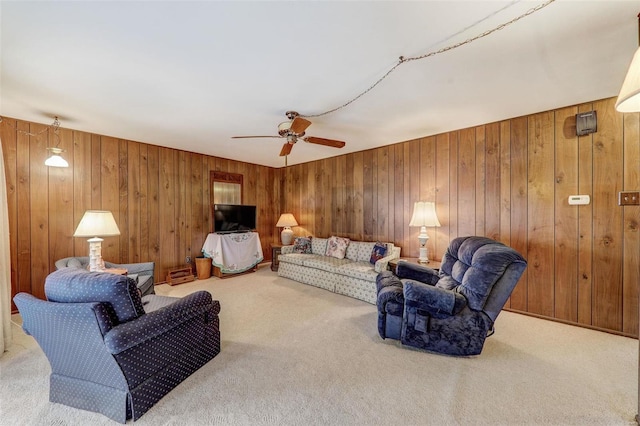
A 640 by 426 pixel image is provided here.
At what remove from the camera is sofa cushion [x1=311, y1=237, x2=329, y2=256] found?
15.7 feet

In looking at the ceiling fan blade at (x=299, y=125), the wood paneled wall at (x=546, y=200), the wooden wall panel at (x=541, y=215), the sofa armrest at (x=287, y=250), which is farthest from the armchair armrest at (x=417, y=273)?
the sofa armrest at (x=287, y=250)

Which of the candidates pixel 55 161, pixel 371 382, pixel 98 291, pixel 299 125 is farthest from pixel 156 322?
pixel 55 161

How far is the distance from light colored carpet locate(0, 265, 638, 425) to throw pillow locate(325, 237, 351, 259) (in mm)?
1762

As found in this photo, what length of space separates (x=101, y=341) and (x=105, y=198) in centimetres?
314

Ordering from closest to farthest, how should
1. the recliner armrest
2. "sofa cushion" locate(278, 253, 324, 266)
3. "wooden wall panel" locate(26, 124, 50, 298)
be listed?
1. the recliner armrest
2. "wooden wall panel" locate(26, 124, 50, 298)
3. "sofa cushion" locate(278, 253, 324, 266)

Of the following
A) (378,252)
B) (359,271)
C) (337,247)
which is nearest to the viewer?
(359,271)

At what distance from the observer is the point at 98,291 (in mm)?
1444

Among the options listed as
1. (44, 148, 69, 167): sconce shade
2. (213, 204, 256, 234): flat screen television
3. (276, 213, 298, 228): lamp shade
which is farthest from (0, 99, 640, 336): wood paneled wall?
(276, 213, 298, 228): lamp shade

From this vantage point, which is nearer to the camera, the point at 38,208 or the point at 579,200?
the point at 579,200

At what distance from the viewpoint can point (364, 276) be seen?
3465 mm

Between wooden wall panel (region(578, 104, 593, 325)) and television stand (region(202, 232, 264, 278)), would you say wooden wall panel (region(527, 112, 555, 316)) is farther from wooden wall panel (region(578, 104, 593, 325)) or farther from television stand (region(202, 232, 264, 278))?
television stand (region(202, 232, 264, 278))

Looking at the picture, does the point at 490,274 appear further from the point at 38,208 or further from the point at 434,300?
the point at 38,208

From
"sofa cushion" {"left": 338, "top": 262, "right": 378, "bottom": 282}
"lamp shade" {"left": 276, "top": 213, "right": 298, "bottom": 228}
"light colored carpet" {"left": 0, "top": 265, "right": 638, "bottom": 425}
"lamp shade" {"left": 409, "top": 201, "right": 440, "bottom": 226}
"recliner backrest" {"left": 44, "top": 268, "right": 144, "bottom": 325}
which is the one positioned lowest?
"light colored carpet" {"left": 0, "top": 265, "right": 638, "bottom": 425}

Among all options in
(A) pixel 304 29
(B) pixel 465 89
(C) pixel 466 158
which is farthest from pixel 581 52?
(A) pixel 304 29
